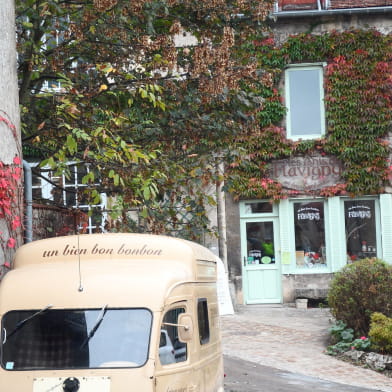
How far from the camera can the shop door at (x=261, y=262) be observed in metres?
20.4

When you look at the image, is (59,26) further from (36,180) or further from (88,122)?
(36,180)

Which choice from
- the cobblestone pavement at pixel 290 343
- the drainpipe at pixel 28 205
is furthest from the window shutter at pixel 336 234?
the drainpipe at pixel 28 205

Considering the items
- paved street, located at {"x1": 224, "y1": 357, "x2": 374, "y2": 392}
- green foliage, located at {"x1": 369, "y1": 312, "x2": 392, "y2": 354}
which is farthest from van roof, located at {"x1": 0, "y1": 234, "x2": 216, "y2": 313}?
green foliage, located at {"x1": 369, "y1": 312, "x2": 392, "y2": 354}

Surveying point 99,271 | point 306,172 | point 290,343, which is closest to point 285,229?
point 306,172

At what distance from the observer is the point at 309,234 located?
20609 millimetres

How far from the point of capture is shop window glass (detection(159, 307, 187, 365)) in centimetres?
616

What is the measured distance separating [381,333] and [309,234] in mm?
8083

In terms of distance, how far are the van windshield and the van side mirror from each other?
29cm

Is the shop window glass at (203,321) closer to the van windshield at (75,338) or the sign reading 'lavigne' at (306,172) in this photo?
the van windshield at (75,338)

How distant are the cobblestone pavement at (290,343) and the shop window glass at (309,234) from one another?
4.96 ft

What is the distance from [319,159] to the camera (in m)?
20.4

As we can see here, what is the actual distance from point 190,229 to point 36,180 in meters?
9.13

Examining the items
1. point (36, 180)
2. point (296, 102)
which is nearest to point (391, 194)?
point (296, 102)

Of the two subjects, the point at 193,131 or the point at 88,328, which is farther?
the point at 193,131
